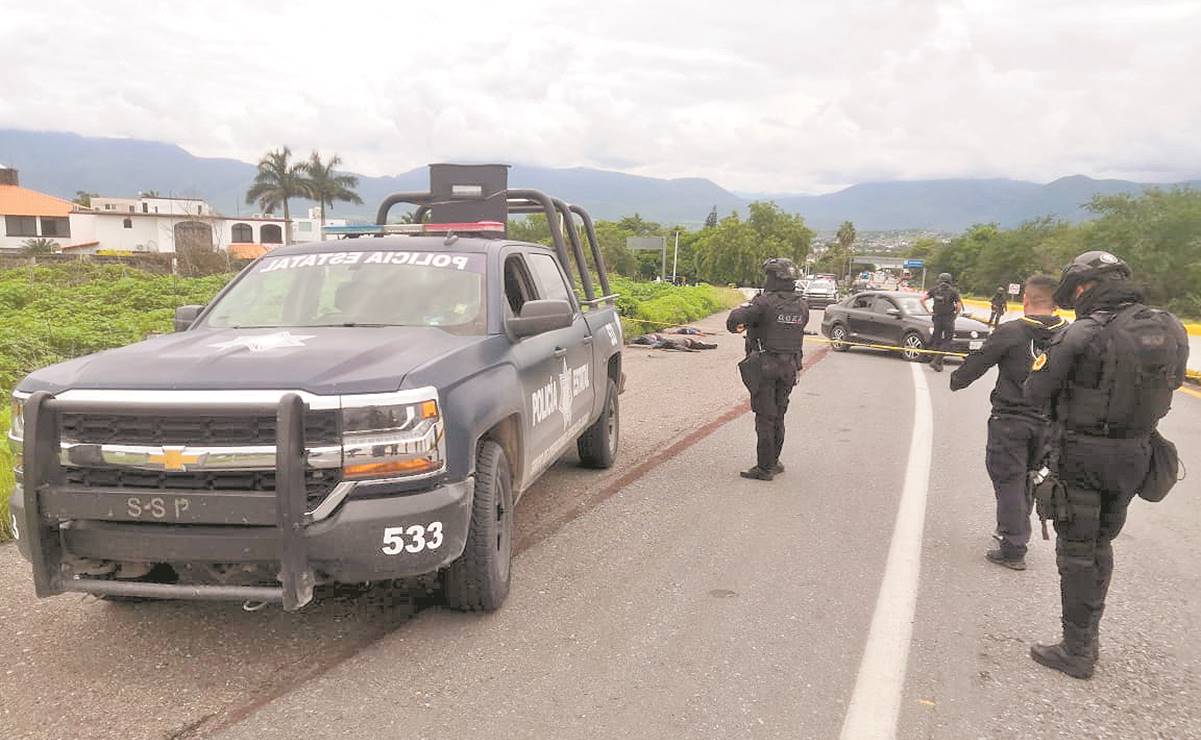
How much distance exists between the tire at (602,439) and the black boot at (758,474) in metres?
1.12

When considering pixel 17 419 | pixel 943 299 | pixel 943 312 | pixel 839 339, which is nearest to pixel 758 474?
pixel 17 419

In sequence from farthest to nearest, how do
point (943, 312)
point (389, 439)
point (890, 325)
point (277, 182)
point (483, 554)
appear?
point (277, 182), point (890, 325), point (943, 312), point (483, 554), point (389, 439)

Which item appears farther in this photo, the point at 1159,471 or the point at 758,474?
the point at 758,474

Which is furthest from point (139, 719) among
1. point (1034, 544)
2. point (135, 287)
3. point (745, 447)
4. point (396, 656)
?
point (135, 287)

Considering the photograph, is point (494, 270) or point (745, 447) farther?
point (745, 447)

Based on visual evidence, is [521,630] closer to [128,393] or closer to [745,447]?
[128,393]

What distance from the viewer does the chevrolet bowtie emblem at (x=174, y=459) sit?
3047 millimetres

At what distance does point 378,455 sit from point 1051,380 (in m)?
2.77

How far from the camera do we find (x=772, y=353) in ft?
21.7

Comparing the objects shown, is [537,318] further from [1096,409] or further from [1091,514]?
[1091,514]

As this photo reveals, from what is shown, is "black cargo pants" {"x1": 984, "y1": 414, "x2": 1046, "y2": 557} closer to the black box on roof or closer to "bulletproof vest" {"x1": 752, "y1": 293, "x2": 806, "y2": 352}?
"bulletproof vest" {"x1": 752, "y1": 293, "x2": 806, "y2": 352}

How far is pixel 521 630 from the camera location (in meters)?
3.78

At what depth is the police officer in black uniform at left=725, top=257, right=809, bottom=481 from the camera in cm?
658

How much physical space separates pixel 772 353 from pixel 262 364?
14.2 ft
